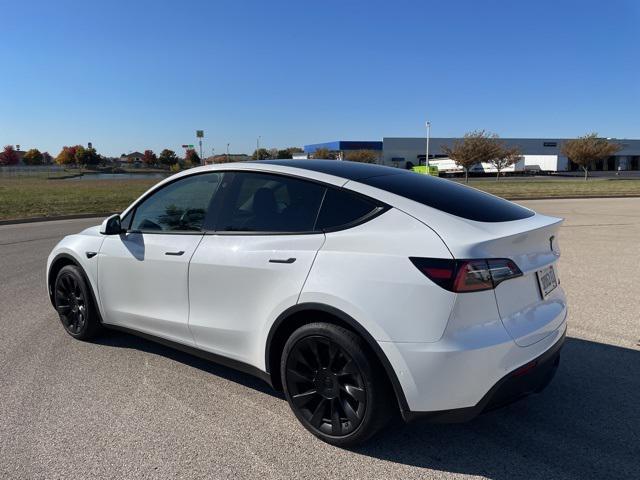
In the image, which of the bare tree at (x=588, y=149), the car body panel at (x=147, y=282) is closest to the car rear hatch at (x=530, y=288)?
the car body panel at (x=147, y=282)

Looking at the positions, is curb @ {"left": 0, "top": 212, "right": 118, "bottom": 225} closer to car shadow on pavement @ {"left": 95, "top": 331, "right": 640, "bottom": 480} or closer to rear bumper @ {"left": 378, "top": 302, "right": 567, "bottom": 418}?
car shadow on pavement @ {"left": 95, "top": 331, "right": 640, "bottom": 480}

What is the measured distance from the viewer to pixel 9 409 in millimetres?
3410

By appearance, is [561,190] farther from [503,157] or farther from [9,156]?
[9,156]

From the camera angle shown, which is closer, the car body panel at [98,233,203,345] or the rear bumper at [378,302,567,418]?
the rear bumper at [378,302,567,418]

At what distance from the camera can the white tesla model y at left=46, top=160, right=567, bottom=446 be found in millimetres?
2520

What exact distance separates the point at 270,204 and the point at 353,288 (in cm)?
96

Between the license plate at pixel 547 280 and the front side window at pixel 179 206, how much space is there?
2.22m

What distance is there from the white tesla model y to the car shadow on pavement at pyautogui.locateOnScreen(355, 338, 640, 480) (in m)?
0.36

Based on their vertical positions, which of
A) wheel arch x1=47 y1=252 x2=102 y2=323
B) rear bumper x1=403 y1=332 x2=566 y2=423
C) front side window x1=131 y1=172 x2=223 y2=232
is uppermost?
front side window x1=131 y1=172 x2=223 y2=232

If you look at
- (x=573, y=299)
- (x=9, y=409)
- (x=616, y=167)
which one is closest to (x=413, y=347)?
(x=9, y=409)

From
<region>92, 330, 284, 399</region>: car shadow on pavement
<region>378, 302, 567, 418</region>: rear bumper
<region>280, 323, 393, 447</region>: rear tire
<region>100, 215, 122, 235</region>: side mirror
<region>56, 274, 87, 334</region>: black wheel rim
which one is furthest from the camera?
<region>56, 274, 87, 334</region>: black wheel rim

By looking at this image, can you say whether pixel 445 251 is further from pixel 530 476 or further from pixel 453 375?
pixel 530 476

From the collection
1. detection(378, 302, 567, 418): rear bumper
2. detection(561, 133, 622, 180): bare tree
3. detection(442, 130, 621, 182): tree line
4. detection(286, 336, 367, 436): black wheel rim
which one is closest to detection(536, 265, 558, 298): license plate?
detection(378, 302, 567, 418): rear bumper

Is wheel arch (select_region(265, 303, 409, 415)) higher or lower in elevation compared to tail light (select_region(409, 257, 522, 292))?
lower
